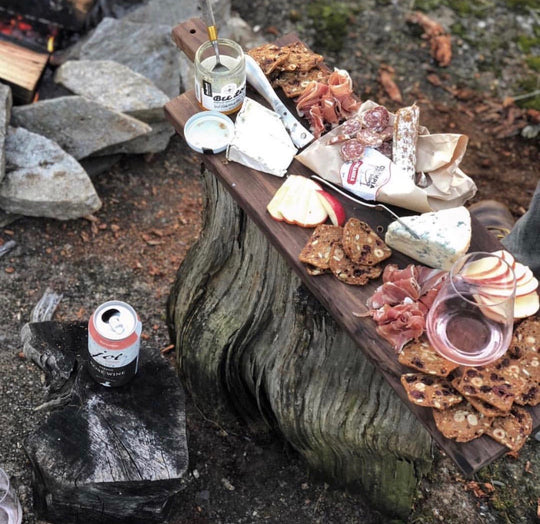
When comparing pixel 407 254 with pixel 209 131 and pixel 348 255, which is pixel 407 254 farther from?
pixel 209 131

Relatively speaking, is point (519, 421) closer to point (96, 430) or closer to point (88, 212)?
point (96, 430)

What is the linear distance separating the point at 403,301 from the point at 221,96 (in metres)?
0.92

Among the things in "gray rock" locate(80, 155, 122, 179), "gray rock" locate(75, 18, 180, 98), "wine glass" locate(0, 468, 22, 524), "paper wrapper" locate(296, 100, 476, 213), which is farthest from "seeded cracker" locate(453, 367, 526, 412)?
"gray rock" locate(75, 18, 180, 98)

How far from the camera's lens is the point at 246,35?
16.3ft

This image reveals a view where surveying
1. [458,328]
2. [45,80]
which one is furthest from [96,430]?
[45,80]

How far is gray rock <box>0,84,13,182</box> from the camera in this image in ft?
11.5

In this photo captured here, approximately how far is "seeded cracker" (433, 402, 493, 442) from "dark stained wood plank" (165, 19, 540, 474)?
27 millimetres

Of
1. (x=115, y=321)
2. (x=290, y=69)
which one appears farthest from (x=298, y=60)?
(x=115, y=321)

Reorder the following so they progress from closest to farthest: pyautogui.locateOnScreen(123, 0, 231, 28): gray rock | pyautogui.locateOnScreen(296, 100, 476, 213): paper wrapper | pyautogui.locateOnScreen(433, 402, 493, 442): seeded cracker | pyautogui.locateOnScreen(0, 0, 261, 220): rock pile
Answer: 1. pyautogui.locateOnScreen(433, 402, 493, 442): seeded cracker
2. pyautogui.locateOnScreen(296, 100, 476, 213): paper wrapper
3. pyautogui.locateOnScreen(0, 0, 261, 220): rock pile
4. pyautogui.locateOnScreen(123, 0, 231, 28): gray rock

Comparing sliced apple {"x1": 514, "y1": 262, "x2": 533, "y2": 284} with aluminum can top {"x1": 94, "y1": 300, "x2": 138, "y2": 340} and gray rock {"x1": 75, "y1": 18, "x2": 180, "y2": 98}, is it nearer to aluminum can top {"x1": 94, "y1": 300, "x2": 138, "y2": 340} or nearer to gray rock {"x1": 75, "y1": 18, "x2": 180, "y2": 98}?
aluminum can top {"x1": 94, "y1": 300, "x2": 138, "y2": 340}

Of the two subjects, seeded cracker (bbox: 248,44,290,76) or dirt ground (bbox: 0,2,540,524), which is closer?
seeded cracker (bbox: 248,44,290,76)

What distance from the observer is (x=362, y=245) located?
84.6 inches

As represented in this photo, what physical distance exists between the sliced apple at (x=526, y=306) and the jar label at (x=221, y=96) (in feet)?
3.63

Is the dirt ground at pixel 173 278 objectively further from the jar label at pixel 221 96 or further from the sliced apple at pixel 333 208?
the jar label at pixel 221 96
